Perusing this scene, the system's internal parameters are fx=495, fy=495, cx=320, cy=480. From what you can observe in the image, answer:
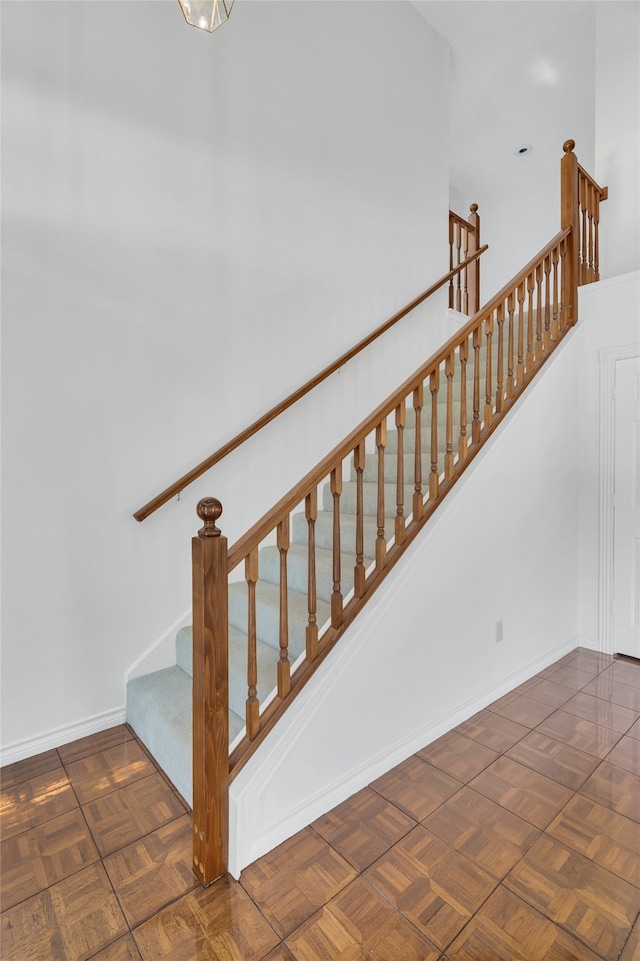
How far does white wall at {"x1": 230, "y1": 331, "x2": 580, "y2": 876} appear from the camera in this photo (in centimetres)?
171

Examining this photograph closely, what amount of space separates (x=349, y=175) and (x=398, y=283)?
2.71 feet

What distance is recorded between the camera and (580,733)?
228cm

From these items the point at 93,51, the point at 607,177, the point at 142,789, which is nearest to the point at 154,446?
the point at 142,789

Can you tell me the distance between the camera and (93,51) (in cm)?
228

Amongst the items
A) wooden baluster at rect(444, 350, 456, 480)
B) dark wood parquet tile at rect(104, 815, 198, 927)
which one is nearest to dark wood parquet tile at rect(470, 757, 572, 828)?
dark wood parquet tile at rect(104, 815, 198, 927)

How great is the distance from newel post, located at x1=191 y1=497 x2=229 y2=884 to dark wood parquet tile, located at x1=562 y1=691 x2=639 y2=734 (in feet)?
6.02

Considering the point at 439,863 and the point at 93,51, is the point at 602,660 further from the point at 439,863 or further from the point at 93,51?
the point at 93,51

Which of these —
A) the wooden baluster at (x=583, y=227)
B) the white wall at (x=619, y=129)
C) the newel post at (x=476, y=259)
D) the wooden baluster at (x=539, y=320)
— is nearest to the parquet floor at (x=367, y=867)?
the wooden baluster at (x=539, y=320)

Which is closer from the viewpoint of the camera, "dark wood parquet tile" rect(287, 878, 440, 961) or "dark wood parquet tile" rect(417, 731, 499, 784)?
"dark wood parquet tile" rect(287, 878, 440, 961)

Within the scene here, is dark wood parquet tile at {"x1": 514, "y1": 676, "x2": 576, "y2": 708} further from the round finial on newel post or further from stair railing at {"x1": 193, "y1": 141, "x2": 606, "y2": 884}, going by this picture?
the round finial on newel post

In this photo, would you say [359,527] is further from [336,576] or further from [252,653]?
[252,653]

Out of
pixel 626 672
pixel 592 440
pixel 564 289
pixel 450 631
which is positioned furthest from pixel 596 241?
pixel 450 631

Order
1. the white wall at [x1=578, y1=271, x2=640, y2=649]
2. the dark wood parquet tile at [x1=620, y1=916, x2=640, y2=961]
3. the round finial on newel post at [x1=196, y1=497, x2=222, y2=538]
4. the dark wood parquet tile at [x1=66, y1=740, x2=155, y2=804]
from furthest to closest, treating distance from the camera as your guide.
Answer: the white wall at [x1=578, y1=271, x2=640, y2=649] → the dark wood parquet tile at [x1=66, y1=740, x2=155, y2=804] → the round finial on newel post at [x1=196, y1=497, x2=222, y2=538] → the dark wood parquet tile at [x1=620, y1=916, x2=640, y2=961]

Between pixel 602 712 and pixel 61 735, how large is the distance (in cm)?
258
